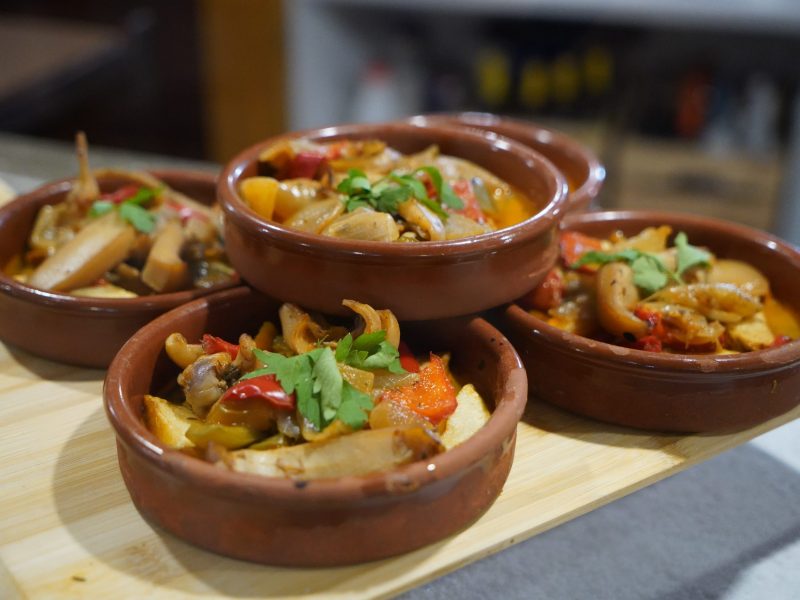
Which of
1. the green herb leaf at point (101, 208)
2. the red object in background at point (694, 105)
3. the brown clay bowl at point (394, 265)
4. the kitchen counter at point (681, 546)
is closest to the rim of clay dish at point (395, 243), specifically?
the brown clay bowl at point (394, 265)

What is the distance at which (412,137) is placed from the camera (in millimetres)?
1784

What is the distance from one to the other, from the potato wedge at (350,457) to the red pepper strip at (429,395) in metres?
0.12

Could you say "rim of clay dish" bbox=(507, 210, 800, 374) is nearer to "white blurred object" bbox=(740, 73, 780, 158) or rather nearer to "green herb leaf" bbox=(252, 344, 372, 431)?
"green herb leaf" bbox=(252, 344, 372, 431)

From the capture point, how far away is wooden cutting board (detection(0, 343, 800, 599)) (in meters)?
1.06

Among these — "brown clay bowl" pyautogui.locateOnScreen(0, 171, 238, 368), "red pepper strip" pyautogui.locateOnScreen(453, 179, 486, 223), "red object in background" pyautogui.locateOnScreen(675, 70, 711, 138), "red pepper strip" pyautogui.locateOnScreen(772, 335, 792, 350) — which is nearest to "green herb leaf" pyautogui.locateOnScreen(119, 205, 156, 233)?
"brown clay bowl" pyautogui.locateOnScreen(0, 171, 238, 368)

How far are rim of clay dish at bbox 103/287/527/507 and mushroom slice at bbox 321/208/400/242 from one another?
28 cm

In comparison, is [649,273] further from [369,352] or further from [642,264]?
[369,352]

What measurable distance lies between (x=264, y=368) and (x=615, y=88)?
3.62 m

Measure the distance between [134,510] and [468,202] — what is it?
748mm

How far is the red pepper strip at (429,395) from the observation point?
1.22 metres

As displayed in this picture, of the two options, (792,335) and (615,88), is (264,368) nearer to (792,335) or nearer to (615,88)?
(792,335)

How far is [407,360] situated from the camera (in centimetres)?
132

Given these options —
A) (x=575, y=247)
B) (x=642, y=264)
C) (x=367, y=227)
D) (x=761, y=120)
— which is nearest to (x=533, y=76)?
(x=761, y=120)

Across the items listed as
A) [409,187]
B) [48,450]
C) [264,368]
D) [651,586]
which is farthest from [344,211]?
[651,586]
